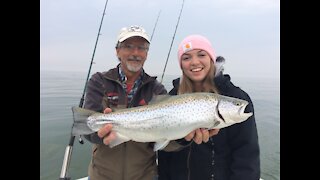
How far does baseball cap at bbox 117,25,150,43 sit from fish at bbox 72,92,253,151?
2.82 feet

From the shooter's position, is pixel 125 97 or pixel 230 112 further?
pixel 125 97

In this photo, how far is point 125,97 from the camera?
340 cm

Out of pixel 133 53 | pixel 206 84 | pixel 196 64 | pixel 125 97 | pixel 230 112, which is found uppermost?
pixel 133 53

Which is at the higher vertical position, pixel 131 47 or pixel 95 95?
pixel 131 47

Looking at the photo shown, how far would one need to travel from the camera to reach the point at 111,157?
3.19 meters

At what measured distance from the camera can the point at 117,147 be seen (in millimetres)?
3197

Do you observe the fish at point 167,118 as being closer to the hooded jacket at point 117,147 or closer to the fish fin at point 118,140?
the fish fin at point 118,140

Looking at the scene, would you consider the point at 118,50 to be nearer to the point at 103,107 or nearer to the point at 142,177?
the point at 103,107

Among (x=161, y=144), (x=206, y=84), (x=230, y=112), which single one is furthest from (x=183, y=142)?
(x=206, y=84)

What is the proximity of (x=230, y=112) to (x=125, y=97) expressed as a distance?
1284 mm

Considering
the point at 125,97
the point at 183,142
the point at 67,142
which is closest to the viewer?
the point at 183,142

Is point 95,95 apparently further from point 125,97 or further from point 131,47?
point 131,47

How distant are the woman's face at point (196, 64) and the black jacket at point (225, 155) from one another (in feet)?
0.71

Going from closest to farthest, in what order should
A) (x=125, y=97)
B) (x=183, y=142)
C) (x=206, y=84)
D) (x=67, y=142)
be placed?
(x=183, y=142) → (x=206, y=84) → (x=125, y=97) → (x=67, y=142)
